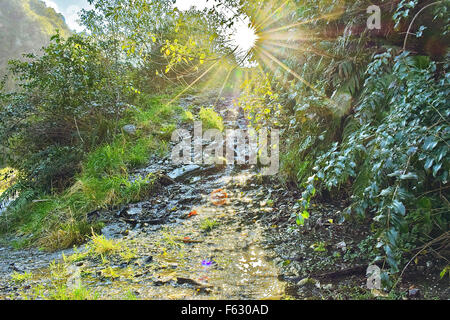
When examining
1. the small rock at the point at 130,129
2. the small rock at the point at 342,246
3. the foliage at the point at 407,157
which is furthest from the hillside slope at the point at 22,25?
the foliage at the point at 407,157

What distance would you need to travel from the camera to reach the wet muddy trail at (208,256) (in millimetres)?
1979

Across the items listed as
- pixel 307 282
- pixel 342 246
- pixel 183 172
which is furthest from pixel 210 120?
pixel 307 282

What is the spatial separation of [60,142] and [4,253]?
3023mm

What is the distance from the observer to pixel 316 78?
3.24 m

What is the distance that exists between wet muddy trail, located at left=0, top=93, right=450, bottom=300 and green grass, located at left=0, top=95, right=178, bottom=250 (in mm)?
210

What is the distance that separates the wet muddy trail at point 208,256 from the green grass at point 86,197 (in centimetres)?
21

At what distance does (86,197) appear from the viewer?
4449 mm

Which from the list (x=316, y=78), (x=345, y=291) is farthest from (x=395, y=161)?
(x=316, y=78)

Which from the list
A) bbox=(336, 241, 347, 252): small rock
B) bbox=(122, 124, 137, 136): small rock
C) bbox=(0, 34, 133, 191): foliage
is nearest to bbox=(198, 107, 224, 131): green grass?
bbox=(122, 124, 137, 136): small rock

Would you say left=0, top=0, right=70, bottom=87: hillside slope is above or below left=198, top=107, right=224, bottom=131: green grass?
above

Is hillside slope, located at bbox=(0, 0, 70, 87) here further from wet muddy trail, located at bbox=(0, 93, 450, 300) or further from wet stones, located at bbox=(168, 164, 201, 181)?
wet muddy trail, located at bbox=(0, 93, 450, 300)

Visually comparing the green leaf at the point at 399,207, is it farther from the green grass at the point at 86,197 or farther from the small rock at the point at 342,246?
the green grass at the point at 86,197

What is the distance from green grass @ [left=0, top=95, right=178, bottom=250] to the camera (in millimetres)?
3568

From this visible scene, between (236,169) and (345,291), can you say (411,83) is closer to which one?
(345,291)
